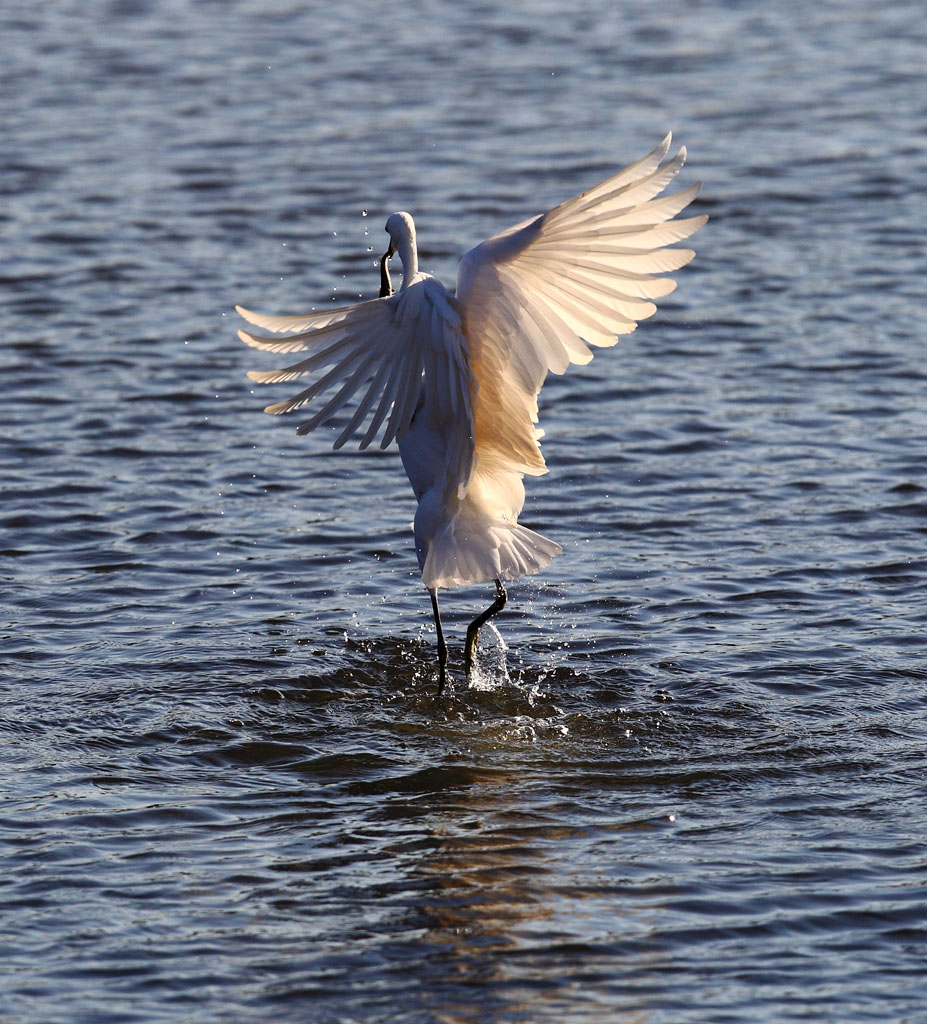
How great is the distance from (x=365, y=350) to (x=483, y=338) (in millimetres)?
471

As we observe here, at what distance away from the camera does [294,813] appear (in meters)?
6.32

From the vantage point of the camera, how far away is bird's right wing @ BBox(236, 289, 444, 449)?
Result: 6.83 m

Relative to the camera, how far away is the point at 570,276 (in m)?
6.74

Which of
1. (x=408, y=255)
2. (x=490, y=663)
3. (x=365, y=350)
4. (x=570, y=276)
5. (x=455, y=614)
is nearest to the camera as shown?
(x=570, y=276)

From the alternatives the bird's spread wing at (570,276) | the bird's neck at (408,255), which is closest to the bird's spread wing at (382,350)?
the bird's spread wing at (570,276)

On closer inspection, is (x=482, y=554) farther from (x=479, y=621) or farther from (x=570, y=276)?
(x=570, y=276)

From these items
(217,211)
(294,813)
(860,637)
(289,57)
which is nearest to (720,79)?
(289,57)

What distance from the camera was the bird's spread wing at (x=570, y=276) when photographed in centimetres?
646

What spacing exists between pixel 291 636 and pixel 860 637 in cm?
257

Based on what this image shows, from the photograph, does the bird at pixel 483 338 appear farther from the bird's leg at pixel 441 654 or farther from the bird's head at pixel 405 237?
the bird's leg at pixel 441 654

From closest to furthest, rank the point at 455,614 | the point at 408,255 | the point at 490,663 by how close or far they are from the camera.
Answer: the point at 408,255
the point at 490,663
the point at 455,614

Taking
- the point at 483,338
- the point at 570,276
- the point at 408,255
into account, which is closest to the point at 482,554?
the point at 483,338

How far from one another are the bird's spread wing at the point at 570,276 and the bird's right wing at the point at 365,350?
234mm

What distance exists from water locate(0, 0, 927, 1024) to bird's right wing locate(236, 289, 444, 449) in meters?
1.35
